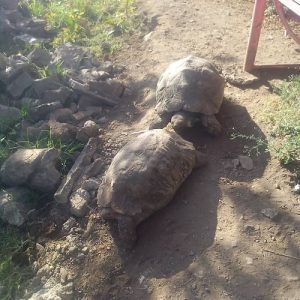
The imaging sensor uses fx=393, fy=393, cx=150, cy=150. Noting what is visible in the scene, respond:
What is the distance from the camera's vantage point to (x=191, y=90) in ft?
13.4

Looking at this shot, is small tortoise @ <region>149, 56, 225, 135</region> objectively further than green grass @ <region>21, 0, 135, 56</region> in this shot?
No

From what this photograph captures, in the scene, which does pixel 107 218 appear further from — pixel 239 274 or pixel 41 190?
pixel 239 274

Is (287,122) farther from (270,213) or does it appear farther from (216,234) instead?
(216,234)

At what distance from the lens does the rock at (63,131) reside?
14.4 ft

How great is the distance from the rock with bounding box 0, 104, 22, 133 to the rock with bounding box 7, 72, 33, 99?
12.5 inches

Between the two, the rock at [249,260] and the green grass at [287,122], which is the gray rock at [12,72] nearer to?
the green grass at [287,122]

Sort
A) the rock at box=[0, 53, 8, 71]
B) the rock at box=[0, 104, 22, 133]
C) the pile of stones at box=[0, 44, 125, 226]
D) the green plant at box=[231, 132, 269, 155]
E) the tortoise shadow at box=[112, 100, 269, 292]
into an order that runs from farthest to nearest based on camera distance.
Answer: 1. the rock at box=[0, 53, 8, 71]
2. the rock at box=[0, 104, 22, 133]
3. the pile of stones at box=[0, 44, 125, 226]
4. the green plant at box=[231, 132, 269, 155]
5. the tortoise shadow at box=[112, 100, 269, 292]

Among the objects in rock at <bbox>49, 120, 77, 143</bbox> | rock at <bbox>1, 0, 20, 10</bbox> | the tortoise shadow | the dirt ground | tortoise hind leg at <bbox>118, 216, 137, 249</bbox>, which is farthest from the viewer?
rock at <bbox>1, 0, 20, 10</bbox>

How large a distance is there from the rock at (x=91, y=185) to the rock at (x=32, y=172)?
1.09 feet

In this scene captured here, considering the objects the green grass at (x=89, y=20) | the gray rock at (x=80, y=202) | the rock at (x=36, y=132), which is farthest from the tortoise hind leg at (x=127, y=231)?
the green grass at (x=89, y=20)

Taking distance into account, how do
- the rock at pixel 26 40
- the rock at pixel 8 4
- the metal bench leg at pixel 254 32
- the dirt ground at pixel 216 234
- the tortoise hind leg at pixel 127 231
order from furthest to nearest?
the rock at pixel 8 4 → the rock at pixel 26 40 → the metal bench leg at pixel 254 32 → the tortoise hind leg at pixel 127 231 → the dirt ground at pixel 216 234

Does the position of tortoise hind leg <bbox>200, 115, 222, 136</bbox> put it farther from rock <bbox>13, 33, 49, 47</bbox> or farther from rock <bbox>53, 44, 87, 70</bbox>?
rock <bbox>13, 33, 49, 47</bbox>

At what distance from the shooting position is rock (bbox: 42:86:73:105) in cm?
486

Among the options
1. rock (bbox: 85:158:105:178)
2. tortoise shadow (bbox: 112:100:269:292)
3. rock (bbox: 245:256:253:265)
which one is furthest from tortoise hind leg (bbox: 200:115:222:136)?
rock (bbox: 245:256:253:265)
